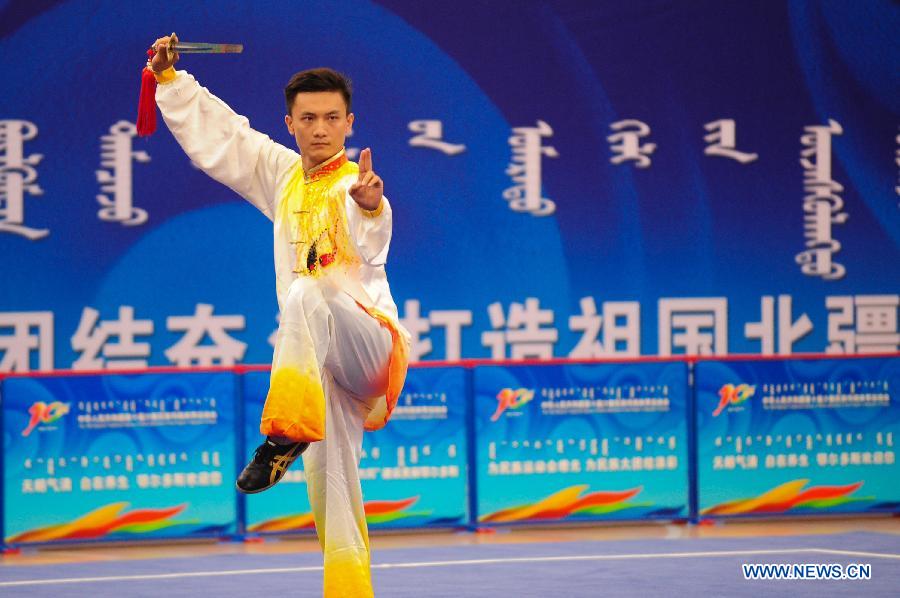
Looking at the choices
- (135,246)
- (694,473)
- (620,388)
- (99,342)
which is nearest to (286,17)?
(135,246)

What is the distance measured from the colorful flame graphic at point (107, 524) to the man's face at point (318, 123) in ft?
12.7

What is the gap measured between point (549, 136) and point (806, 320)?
7.19 ft

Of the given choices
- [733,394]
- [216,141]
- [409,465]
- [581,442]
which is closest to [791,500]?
[733,394]

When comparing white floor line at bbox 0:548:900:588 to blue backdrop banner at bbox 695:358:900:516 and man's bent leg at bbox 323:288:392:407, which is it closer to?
blue backdrop banner at bbox 695:358:900:516

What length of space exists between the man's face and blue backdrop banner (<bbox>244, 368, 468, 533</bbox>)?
12.0 ft

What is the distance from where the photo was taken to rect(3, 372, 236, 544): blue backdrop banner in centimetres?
772

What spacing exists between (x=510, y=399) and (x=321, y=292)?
13.6ft

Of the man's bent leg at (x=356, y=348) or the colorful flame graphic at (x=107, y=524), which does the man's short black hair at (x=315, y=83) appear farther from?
the colorful flame graphic at (x=107, y=524)

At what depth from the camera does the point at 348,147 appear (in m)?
9.66

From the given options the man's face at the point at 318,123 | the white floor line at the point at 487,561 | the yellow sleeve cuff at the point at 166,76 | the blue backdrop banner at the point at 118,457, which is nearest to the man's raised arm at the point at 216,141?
the yellow sleeve cuff at the point at 166,76

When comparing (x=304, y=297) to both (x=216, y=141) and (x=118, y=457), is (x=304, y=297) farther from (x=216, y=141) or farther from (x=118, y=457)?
(x=118, y=457)

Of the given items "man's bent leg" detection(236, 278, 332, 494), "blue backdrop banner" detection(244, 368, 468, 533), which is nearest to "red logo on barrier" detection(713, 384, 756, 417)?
"blue backdrop banner" detection(244, 368, 468, 533)

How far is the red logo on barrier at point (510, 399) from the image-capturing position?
27.2 ft

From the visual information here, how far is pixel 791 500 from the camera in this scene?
27.9 ft
